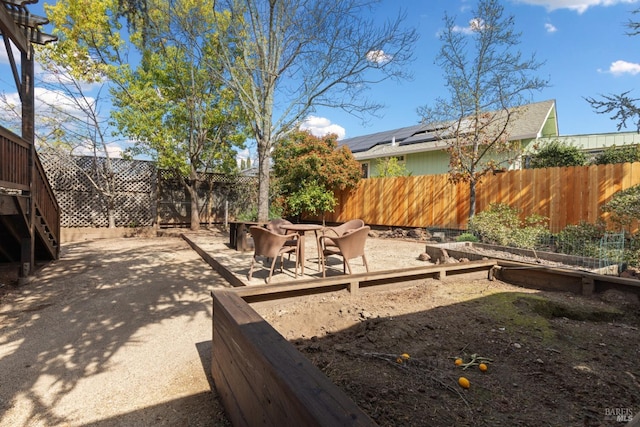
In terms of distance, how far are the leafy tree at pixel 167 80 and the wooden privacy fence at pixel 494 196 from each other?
5070 millimetres

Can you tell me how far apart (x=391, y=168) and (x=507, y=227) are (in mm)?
8004

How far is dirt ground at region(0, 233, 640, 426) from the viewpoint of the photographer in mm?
1515

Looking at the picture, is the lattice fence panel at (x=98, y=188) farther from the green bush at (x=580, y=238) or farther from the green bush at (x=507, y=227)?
the green bush at (x=580, y=238)

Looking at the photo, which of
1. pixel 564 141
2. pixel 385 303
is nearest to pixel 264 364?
pixel 385 303

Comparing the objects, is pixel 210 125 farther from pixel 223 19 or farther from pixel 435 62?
pixel 435 62

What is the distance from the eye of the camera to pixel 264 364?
117cm

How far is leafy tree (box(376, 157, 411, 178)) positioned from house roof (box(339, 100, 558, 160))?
1.70ft

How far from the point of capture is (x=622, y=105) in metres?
5.75

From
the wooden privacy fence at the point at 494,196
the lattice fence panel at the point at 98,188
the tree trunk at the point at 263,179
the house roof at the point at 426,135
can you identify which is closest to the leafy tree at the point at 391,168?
the house roof at the point at 426,135

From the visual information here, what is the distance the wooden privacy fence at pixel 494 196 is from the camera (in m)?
6.65

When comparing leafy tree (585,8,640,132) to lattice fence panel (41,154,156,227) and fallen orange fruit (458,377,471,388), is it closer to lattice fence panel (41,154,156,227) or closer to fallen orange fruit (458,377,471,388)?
fallen orange fruit (458,377,471,388)

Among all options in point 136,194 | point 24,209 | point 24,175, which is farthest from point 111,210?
point 24,209

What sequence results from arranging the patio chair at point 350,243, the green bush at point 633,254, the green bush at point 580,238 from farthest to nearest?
the green bush at point 580,238
the green bush at point 633,254
the patio chair at point 350,243

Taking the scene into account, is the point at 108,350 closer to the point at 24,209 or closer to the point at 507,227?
the point at 24,209
